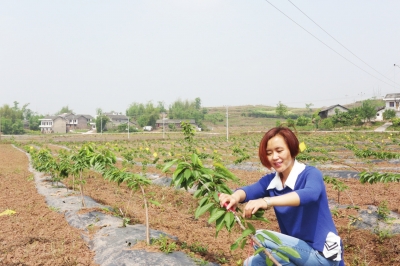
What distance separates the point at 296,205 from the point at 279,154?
345mm

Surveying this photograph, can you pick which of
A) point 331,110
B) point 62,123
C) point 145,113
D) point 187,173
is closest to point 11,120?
point 62,123

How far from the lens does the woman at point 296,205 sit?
75.4 inches

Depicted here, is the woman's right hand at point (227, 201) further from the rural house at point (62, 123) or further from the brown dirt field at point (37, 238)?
the rural house at point (62, 123)

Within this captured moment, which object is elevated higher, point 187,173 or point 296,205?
point 187,173

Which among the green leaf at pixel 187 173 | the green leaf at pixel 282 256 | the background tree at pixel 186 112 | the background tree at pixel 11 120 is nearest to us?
the green leaf at pixel 282 256

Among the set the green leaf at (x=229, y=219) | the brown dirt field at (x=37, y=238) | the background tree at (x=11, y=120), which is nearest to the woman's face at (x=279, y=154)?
the green leaf at (x=229, y=219)

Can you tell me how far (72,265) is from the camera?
4031 millimetres

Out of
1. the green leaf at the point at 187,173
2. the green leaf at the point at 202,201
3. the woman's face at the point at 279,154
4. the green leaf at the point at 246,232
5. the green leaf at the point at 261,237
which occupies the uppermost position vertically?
the woman's face at the point at 279,154

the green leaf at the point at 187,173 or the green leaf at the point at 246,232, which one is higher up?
the green leaf at the point at 187,173

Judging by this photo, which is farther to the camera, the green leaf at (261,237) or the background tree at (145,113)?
the background tree at (145,113)

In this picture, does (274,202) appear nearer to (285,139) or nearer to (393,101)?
(285,139)

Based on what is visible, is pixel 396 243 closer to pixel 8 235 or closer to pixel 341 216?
pixel 341 216

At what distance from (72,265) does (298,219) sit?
2969mm

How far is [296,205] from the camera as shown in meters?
1.89
